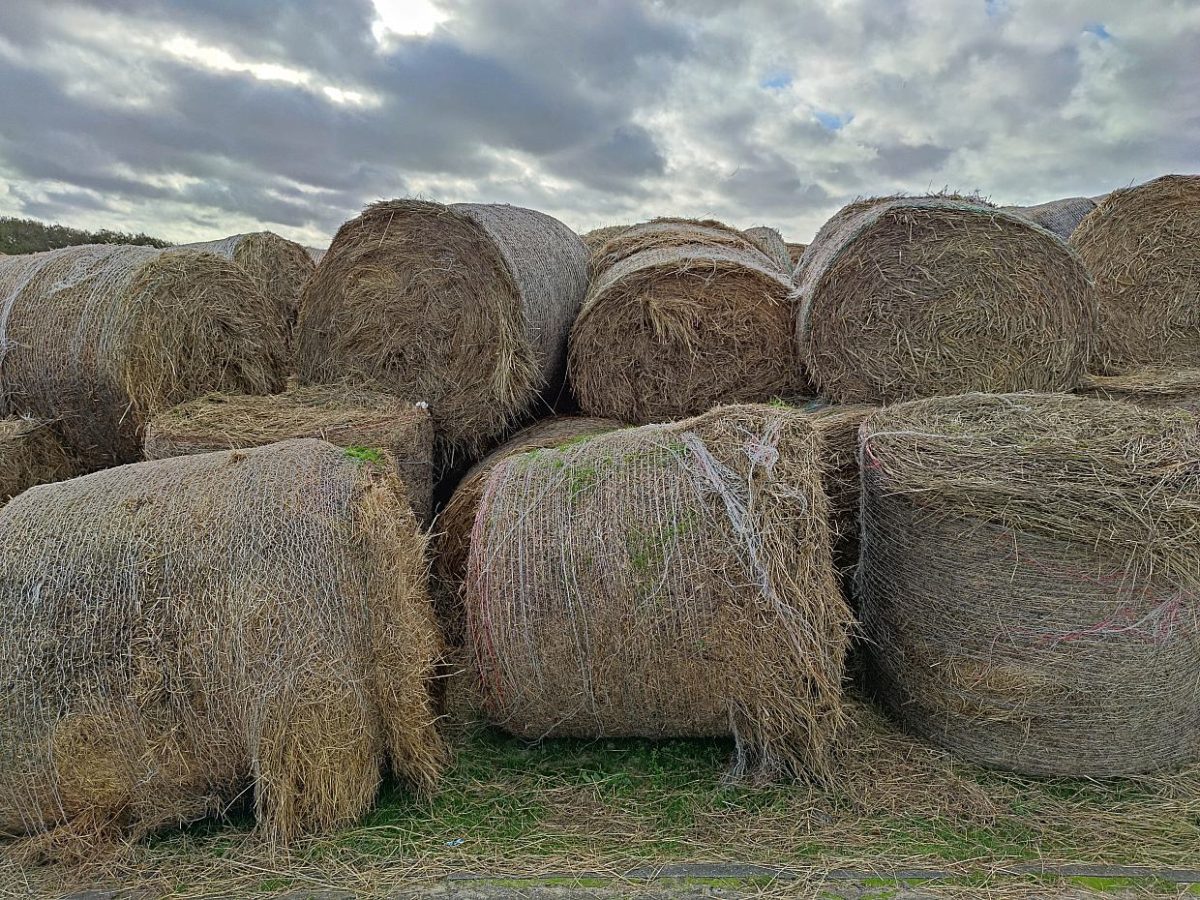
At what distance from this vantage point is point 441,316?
474 cm

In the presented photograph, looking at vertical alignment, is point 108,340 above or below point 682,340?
below

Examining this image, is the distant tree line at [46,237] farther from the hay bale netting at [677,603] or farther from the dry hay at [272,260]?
the hay bale netting at [677,603]

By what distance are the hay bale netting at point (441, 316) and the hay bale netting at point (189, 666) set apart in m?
1.95

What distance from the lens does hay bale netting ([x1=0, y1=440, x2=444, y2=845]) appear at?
105 inches

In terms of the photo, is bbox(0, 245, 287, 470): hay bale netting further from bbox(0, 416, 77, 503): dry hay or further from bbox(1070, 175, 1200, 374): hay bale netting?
bbox(1070, 175, 1200, 374): hay bale netting

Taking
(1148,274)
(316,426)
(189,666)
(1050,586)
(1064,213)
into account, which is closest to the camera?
(189,666)

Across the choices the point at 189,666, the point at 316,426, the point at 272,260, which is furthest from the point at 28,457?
the point at 272,260

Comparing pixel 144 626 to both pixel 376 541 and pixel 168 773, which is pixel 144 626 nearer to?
pixel 168 773

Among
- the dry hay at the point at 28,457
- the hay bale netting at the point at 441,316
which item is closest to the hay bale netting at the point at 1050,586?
the hay bale netting at the point at 441,316

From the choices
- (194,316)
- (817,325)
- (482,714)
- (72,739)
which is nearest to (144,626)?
(72,739)

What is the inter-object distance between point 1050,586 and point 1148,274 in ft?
11.7

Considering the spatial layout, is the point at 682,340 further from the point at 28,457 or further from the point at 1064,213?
the point at 1064,213

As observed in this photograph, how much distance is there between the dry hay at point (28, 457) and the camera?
443 cm

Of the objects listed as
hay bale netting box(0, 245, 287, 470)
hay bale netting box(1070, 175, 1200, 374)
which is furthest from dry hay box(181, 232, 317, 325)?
hay bale netting box(1070, 175, 1200, 374)
